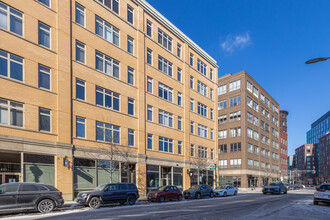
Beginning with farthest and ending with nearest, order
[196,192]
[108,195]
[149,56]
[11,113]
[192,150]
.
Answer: [192,150]
[149,56]
[196,192]
[11,113]
[108,195]

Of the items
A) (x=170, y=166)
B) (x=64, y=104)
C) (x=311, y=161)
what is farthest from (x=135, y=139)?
(x=311, y=161)

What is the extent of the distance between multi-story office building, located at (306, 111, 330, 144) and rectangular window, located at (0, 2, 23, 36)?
170550 millimetres

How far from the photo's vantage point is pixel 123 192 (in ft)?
68.1

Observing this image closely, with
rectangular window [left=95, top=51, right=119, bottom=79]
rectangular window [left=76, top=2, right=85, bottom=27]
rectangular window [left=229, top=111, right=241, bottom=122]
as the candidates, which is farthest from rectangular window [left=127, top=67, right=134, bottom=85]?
rectangular window [left=229, top=111, right=241, bottom=122]

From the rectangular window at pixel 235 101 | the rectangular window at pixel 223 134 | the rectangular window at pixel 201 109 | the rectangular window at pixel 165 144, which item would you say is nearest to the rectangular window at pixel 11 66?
the rectangular window at pixel 165 144

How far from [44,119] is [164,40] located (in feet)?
66.8

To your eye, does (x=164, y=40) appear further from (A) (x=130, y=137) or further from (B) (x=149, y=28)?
(A) (x=130, y=137)

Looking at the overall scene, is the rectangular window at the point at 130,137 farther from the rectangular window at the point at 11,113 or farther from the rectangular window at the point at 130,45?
the rectangular window at the point at 11,113

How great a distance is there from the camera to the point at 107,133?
91.6 ft

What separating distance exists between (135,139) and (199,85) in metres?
17.4

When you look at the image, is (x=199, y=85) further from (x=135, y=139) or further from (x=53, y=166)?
(x=53, y=166)

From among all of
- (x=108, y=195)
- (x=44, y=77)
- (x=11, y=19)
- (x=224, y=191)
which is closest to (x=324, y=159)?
(x=224, y=191)

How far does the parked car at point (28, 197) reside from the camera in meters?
15.1

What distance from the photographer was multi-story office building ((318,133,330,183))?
494 feet
